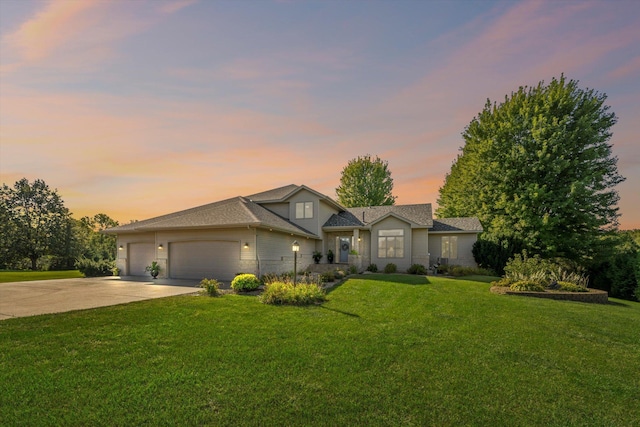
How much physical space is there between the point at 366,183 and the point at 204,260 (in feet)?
96.6

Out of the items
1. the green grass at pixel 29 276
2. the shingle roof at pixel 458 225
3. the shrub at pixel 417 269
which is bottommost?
the green grass at pixel 29 276

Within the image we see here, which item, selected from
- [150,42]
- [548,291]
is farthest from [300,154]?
[548,291]

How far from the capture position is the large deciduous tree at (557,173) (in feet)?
67.3

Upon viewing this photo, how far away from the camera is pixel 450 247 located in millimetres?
21484

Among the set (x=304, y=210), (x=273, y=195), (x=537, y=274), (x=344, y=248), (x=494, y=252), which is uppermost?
(x=273, y=195)

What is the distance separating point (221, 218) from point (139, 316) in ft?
27.9

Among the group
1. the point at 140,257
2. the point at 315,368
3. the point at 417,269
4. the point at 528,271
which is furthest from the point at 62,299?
the point at 528,271

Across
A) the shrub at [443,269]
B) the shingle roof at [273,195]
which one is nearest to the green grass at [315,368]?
the shrub at [443,269]

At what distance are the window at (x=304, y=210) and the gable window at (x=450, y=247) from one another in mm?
10053

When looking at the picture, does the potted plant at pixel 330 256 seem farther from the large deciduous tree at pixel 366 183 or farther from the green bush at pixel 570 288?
the large deciduous tree at pixel 366 183

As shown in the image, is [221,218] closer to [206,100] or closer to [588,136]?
[206,100]

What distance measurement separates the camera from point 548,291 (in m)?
11.7

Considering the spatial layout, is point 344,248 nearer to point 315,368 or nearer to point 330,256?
point 330,256

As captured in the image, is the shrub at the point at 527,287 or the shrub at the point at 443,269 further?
the shrub at the point at 443,269
